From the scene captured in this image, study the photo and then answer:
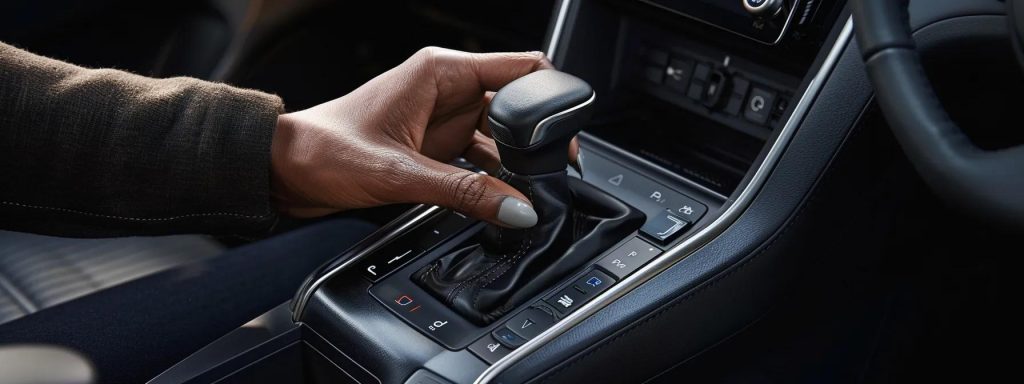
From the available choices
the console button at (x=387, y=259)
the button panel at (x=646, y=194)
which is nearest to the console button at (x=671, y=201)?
the button panel at (x=646, y=194)

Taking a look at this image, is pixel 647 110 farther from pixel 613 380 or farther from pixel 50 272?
pixel 50 272

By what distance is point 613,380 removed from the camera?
0.84m

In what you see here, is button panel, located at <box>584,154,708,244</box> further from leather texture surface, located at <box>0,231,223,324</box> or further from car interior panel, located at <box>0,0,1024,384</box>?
leather texture surface, located at <box>0,231,223,324</box>

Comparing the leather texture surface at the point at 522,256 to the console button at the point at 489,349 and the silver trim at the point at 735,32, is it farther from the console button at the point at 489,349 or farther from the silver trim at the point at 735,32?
the silver trim at the point at 735,32

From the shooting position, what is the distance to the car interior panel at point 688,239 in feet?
2.69

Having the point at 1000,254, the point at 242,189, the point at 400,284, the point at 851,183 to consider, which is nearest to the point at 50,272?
the point at 242,189

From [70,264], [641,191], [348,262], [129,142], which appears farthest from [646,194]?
[70,264]

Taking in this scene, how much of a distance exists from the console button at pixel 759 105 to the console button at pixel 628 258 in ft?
0.73

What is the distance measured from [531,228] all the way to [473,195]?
83 mm

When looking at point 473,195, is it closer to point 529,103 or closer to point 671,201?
point 529,103

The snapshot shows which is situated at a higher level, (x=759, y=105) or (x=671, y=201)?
(x=759, y=105)

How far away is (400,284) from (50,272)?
520 millimetres

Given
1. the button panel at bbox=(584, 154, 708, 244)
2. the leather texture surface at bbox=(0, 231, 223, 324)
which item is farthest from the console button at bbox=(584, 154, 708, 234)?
the leather texture surface at bbox=(0, 231, 223, 324)

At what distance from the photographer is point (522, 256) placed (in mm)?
883
